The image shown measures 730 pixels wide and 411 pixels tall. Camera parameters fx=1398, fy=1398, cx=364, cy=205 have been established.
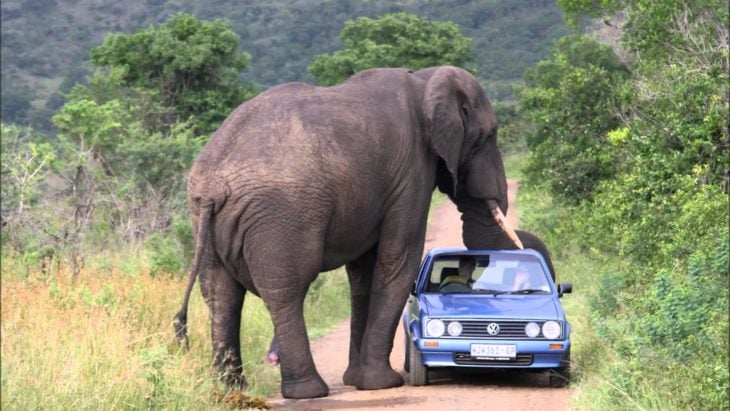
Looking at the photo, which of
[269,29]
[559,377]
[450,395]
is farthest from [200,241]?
[269,29]

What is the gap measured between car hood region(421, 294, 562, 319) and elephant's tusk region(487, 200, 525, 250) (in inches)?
47.3

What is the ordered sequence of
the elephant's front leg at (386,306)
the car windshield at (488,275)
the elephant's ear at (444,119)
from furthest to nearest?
the elephant's ear at (444,119)
the car windshield at (488,275)
the elephant's front leg at (386,306)

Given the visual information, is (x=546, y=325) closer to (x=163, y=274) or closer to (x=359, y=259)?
(x=359, y=259)

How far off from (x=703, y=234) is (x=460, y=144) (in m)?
2.38

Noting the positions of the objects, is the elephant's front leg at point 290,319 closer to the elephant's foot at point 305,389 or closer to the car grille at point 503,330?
the elephant's foot at point 305,389

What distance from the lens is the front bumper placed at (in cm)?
1174

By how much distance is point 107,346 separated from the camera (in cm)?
1048

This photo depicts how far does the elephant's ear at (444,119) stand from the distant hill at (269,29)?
71525mm

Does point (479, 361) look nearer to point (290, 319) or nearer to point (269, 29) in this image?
point (290, 319)

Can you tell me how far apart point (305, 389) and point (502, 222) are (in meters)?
3.14

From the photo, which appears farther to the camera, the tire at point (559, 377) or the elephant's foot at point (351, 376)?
the elephant's foot at point (351, 376)

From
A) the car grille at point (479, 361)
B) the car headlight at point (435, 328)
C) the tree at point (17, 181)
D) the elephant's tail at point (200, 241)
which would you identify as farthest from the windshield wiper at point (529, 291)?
the tree at point (17, 181)

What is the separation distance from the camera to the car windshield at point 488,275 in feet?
41.8

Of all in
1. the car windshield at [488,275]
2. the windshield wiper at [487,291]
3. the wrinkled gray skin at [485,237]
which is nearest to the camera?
the windshield wiper at [487,291]
